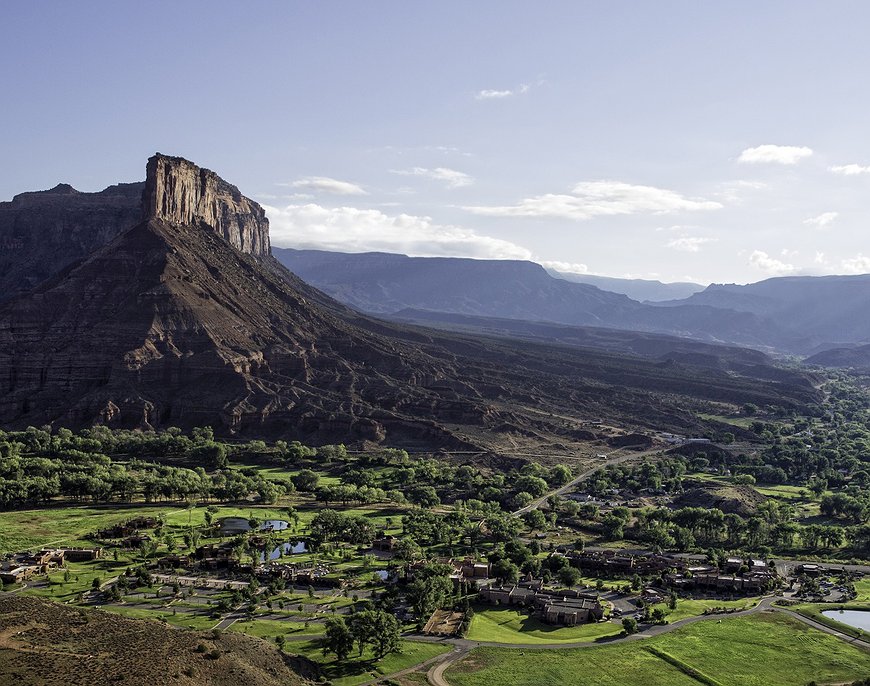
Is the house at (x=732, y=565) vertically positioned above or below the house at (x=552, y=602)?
above

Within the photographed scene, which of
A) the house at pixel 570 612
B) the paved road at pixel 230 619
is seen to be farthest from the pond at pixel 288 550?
the house at pixel 570 612

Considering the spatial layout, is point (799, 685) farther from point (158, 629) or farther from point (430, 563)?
point (158, 629)

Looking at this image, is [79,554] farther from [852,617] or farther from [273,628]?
[852,617]

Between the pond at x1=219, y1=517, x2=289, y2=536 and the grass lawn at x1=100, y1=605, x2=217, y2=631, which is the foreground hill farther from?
the pond at x1=219, y1=517, x2=289, y2=536

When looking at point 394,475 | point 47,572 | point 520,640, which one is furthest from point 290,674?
point 394,475

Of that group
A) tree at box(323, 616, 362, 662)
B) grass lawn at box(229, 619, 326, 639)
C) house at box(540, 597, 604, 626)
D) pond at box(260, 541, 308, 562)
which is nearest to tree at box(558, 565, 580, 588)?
house at box(540, 597, 604, 626)

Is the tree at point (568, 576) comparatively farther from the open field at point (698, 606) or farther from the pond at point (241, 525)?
the pond at point (241, 525)
